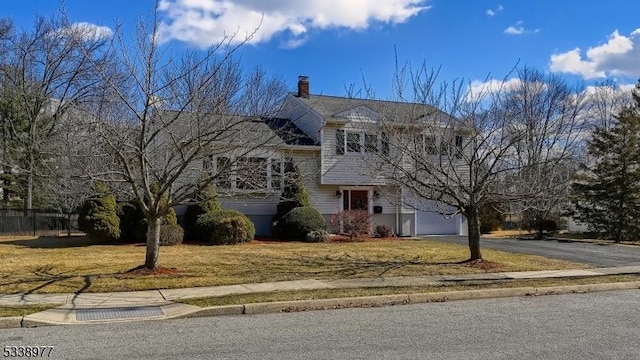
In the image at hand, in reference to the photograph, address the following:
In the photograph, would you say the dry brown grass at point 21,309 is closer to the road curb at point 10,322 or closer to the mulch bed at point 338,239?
the road curb at point 10,322

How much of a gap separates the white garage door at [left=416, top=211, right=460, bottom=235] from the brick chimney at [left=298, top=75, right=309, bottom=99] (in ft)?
27.2

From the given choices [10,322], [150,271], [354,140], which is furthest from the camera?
[354,140]

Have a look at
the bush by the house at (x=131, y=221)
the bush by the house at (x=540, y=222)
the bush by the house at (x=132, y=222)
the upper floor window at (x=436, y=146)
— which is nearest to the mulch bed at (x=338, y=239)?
the bush by the house at (x=132, y=222)

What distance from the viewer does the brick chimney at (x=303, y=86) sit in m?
27.4

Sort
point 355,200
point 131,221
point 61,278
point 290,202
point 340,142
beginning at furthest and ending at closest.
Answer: point 355,200 < point 340,142 < point 290,202 < point 131,221 < point 61,278

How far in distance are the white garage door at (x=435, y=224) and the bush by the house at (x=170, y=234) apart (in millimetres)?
12095

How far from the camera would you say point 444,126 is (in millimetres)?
15109

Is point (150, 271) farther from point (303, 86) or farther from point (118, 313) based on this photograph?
point (303, 86)

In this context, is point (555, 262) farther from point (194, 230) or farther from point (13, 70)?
point (13, 70)

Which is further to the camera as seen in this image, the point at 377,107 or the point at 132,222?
the point at 377,107

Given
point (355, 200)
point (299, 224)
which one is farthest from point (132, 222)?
point (355, 200)

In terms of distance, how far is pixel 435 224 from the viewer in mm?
26875

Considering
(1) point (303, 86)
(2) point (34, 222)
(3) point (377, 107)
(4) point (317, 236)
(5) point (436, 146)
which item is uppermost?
(1) point (303, 86)

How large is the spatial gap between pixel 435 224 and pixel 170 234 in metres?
13.6
